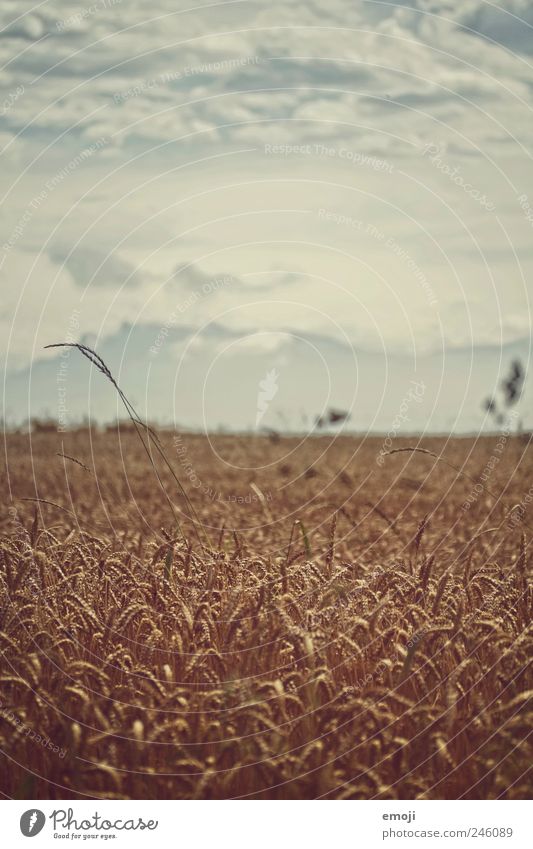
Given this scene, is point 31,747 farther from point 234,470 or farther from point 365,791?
point 234,470

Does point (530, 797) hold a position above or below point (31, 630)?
below

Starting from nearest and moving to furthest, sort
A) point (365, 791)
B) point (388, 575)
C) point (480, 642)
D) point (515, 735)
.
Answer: point (365, 791)
point (515, 735)
point (480, 642)
point (388, 575)

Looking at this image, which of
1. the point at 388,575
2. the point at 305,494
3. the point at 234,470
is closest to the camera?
the point at 388,575

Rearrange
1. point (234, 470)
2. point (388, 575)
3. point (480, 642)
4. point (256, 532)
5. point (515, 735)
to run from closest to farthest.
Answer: point (515, 735), point (480, 642), point (388, 575), point (256, 532), point (234, 470)

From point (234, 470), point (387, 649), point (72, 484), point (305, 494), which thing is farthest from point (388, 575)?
point (234, 470)

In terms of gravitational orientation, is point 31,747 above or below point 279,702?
below

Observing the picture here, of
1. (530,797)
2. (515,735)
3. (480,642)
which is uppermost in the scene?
(480,642)

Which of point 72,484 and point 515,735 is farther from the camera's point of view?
point 72,484

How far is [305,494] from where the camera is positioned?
527 inches

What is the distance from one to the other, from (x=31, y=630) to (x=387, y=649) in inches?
79.6

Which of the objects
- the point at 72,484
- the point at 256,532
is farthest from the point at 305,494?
the point at 256,532

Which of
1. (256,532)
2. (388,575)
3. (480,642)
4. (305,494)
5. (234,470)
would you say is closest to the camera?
(480,642)

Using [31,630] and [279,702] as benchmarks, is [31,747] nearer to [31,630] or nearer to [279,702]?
[31,630]

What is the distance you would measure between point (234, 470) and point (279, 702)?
13931 millimetres
